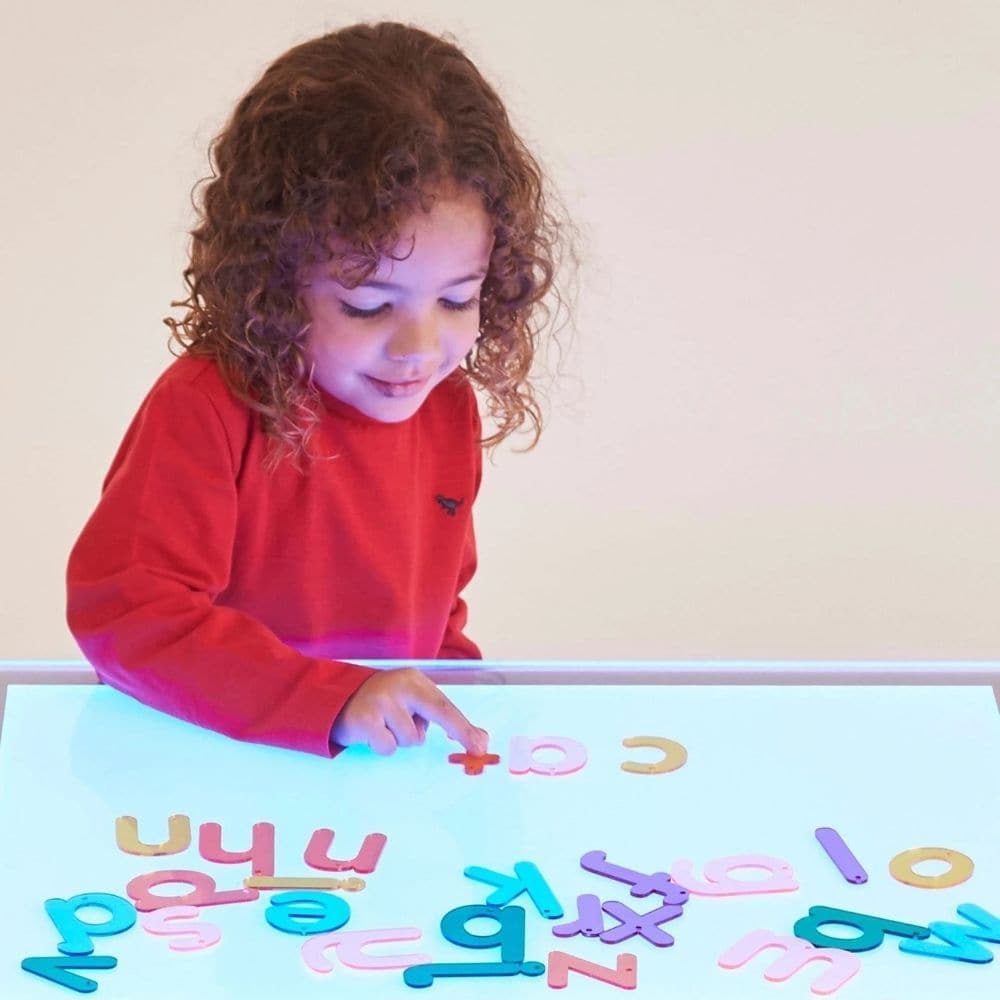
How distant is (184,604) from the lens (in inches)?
47.4

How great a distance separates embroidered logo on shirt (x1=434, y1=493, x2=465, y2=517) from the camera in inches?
57.4

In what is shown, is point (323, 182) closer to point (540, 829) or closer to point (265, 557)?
point (265, 557)

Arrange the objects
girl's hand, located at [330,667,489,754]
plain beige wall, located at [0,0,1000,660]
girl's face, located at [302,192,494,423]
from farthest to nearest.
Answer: plain beige wall, located at [0,0,1000,660] < girl's face, located at [302,192,494,423] < girl's hand, located at [330,667,489,754]

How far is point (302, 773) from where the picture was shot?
3.46 feet

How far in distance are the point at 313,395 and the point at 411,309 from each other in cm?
14

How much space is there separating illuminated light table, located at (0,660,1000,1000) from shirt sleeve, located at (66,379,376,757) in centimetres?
2

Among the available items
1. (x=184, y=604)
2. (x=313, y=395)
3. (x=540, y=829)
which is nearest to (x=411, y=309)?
(x=313, y=395)

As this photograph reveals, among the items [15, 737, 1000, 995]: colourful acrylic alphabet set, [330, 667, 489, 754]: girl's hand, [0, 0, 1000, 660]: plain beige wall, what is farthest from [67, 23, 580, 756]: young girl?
[0, 0, 1000, 660]: plain beige wall

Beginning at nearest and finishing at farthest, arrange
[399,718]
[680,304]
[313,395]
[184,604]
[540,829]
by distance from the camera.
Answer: [540,829]
[399,718]
[184,604]
[313,395]
[680,304]

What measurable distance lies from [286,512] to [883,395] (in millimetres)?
1577

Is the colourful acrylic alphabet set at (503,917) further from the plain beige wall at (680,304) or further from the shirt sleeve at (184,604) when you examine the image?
the plain beige wall at (680,304)

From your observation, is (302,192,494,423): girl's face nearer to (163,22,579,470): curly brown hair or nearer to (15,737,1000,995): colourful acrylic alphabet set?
(163,22,579,470): curly brown hair

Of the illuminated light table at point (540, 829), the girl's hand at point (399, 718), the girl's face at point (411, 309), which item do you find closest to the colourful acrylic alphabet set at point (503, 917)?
the illuminated light table at point (540, 829)

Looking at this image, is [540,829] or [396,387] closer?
[540,829]
